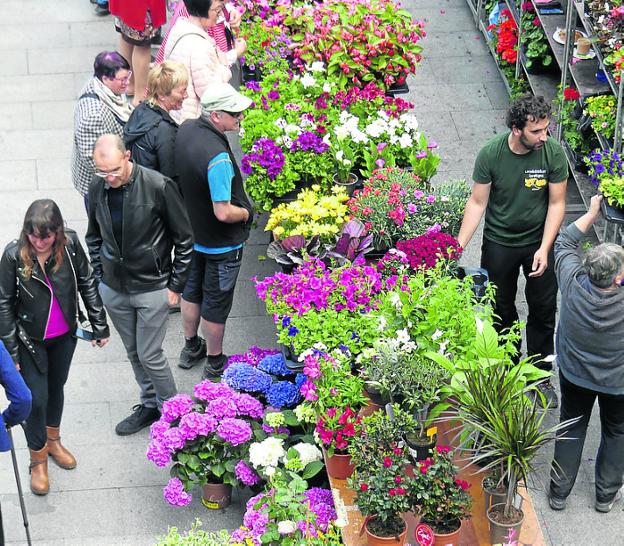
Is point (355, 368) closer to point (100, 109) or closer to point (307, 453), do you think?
point (307, 453)

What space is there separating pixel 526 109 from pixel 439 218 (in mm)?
848

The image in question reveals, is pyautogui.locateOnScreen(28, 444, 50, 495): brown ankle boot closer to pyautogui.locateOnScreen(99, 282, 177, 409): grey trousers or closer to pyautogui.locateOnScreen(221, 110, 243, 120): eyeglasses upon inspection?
pyautogui.locateOnScreen(99, 282, 177, 409): grey trousers

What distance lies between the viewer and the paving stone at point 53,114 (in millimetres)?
9859

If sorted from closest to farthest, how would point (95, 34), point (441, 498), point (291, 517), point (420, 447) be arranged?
point (441, 498) < point (420, 447) < point (291, 517) < point (95, 34)

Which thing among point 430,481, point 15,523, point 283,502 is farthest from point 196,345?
point 430,481

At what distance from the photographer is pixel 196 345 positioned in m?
7.31

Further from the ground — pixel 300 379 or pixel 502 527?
pixel 502 527

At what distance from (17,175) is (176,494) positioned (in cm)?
410

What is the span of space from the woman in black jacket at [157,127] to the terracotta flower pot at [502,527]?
111 inches

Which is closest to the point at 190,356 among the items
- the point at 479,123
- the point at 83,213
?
the point at 83,213

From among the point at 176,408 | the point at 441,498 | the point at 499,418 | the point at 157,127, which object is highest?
the point at 499,418

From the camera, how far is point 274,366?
20.7 ft

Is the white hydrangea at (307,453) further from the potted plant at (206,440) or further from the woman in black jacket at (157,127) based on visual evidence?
the woman in black jacket at (157,127)

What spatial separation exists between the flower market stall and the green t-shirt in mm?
281
